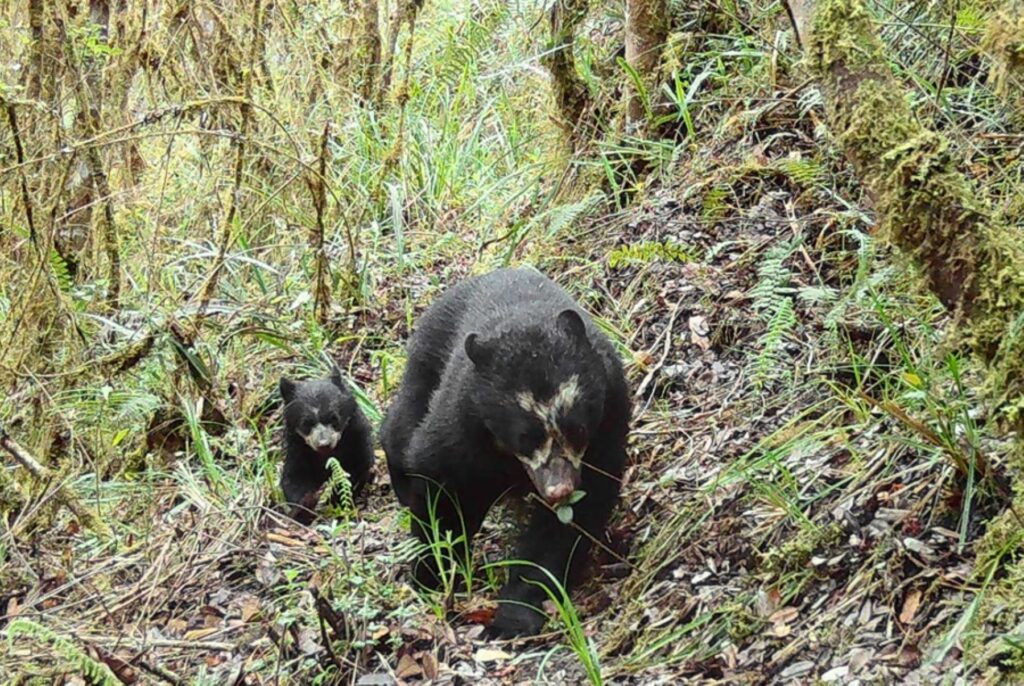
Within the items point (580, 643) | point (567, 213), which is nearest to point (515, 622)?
point (580, 643)

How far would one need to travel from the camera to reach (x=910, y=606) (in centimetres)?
383

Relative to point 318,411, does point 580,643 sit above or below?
above

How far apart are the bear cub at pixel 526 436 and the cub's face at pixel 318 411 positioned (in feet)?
4.83

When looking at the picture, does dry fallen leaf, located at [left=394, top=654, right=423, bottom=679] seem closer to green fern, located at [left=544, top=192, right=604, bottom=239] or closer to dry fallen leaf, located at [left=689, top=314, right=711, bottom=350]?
dry fallen leaf, located at [left=689, top=314, right=711, bottom=350]

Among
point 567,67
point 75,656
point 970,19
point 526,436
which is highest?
point 970,19

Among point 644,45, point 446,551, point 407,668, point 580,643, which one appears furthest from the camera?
point 644,45

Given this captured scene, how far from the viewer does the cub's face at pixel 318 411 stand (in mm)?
6922

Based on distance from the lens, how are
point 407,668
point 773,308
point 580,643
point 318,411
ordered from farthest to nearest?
point 318,411 < point 773,308 < point 407,668 < point 580,643

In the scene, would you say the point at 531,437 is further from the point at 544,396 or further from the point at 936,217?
the point at 936,217

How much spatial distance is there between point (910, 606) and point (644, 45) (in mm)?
5290

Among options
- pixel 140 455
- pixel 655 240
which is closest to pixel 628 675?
pixel 655 240

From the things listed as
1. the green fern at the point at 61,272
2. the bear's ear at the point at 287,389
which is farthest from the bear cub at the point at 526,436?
the green fern at the point at 61,272

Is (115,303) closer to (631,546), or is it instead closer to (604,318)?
(604,318)

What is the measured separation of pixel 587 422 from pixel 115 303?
433cm
